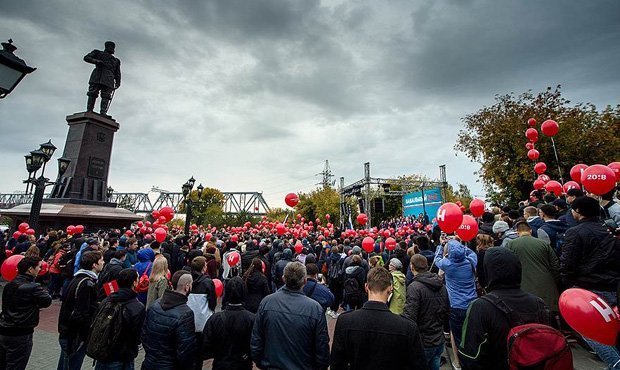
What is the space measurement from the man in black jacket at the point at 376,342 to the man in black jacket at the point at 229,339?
1.16 metres

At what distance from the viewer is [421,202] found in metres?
25.9

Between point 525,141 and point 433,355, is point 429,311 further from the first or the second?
point 525,141

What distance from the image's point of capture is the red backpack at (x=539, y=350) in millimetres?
1626

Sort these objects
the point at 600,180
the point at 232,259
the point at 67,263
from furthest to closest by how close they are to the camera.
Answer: the point at 67,263
the point at 232,259
the point at 600,180

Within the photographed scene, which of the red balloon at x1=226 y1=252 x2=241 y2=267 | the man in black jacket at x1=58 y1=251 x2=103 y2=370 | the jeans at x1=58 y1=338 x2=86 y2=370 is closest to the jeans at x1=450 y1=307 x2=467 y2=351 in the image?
the red balloon at x1=226 y1=252 x2=241 y2=267

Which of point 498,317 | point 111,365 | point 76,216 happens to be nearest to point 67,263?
point 111,365

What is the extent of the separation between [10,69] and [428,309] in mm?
5583

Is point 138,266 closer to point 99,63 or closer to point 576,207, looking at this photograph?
point 576,207

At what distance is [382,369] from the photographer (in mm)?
2184

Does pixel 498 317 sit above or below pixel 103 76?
below

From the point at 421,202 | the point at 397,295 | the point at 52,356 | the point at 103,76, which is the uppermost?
the point at 103,76

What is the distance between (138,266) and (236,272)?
119 inches

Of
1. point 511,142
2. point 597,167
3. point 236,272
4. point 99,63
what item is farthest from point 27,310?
point 511,142

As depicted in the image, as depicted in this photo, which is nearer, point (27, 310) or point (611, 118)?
point (27, 310)
